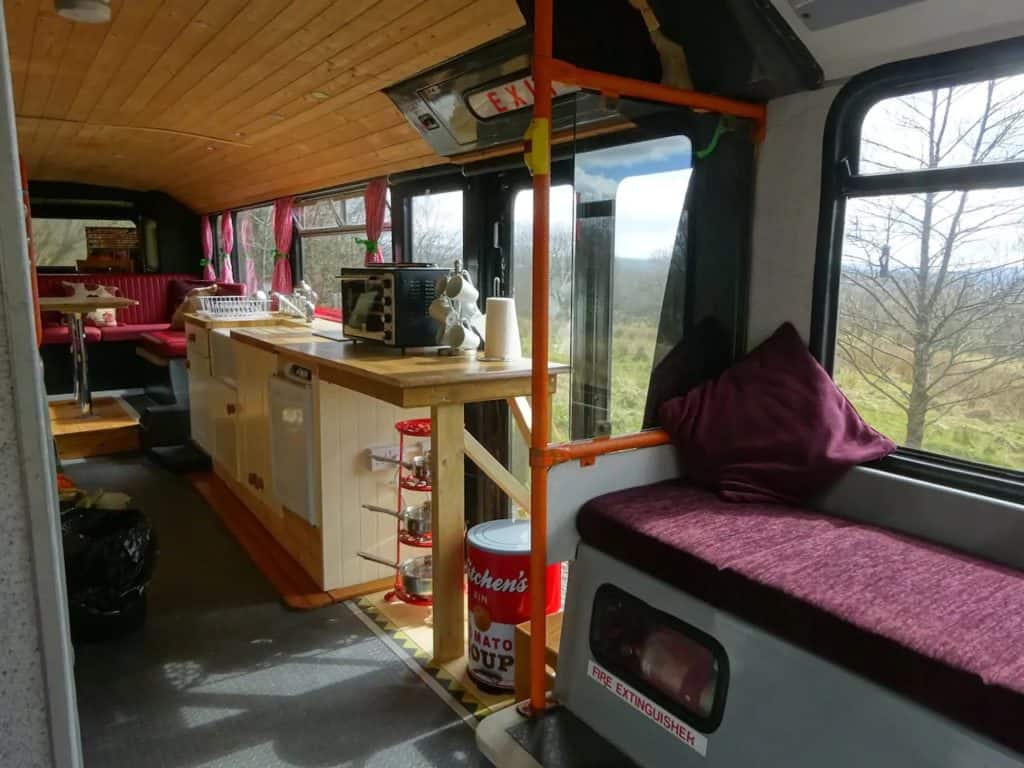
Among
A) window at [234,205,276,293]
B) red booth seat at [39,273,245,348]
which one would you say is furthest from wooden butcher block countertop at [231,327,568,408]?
red booth seat at [39,273,245,348]

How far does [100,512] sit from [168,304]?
16.9ft

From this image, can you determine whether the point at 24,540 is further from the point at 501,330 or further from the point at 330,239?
the point at 330,239

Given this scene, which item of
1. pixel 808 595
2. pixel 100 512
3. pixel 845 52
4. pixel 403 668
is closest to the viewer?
pixel 808 595

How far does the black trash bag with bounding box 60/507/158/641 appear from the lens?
246 centimetres

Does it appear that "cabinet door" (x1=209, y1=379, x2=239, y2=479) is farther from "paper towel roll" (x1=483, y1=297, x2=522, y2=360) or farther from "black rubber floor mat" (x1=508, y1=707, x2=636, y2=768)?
"black rubber floor mat" (x1=508, y1=707, x2=636, y2=768)

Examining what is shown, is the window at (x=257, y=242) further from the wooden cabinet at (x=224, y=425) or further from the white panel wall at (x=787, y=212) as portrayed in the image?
the white panel wall at (x=787, y=212)

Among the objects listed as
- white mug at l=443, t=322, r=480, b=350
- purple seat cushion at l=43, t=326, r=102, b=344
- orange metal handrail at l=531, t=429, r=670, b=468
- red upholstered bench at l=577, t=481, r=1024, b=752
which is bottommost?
red upholstered bench at l=577, t=481, r=1024, b=752

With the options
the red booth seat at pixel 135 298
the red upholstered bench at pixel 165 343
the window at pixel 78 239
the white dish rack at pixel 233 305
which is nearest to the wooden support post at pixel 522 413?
the white dish rack at pixel 233 305

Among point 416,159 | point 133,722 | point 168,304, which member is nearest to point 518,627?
point 133,722

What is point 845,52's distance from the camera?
5.78ft

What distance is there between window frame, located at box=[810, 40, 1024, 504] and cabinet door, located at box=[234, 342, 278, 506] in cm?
226

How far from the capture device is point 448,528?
2.35 metres

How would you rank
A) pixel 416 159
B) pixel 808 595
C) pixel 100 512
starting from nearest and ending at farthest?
pixel 808 595 < pixel 100 512 < pixel 416 159

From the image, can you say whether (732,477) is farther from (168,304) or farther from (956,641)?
(168,304)
